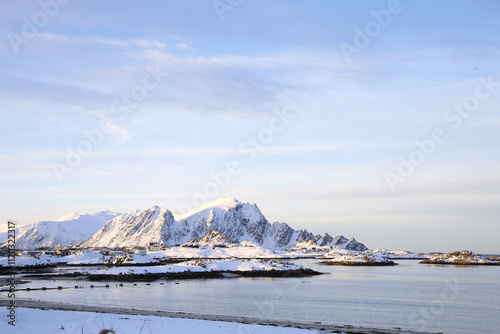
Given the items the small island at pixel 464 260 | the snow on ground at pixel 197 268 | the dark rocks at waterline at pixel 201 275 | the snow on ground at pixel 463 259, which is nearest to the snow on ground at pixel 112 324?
the dark rocks at waterline at pixel 201 275

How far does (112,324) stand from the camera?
27.0 meters

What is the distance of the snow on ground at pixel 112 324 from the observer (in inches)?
1023

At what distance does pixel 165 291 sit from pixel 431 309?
→ 31.7m

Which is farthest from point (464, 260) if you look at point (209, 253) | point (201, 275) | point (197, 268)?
point (201, 275)

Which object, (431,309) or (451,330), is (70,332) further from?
(431,309)

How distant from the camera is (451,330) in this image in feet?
A: 113

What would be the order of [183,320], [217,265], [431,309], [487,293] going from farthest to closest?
1. [217,265]
2. [487,293]
3. [431,309]
4. [183,320]

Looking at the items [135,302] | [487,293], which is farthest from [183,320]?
[487,293]

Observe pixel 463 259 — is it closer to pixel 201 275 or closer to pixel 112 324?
pixel 201 275

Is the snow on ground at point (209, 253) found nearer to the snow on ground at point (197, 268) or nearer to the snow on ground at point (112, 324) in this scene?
the snow on ground at point (197, 268)

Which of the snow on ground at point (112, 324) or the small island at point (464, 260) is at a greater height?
the small island at point (464, 260)

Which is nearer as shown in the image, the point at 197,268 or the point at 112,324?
the point at 112,324

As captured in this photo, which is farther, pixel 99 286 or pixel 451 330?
pixel 99 286

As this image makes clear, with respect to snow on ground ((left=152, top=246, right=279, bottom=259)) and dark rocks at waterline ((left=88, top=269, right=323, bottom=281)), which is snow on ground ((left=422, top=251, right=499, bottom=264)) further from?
dark rocks at waterline ((left=88, top=269, right=323, bottom=281))
